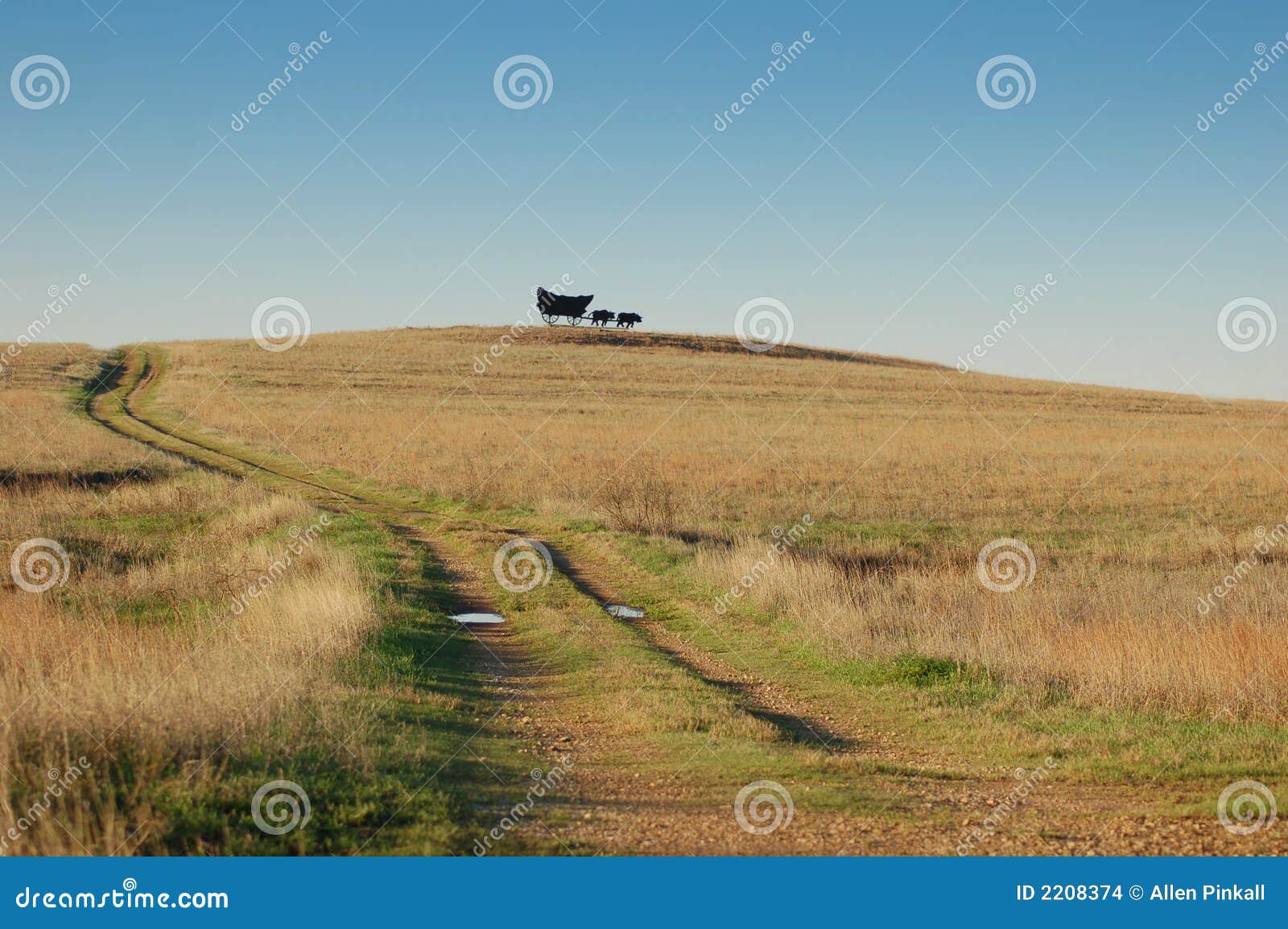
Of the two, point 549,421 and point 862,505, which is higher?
point 549,421

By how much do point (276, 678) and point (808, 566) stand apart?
923 cm

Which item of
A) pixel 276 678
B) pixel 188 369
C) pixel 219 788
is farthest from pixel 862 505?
pixel 188 369

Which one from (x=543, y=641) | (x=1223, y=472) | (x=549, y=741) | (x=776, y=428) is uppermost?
(x=776, y=428)

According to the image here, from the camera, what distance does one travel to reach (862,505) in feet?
84.3

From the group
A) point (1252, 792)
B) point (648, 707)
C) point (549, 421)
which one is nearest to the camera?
point (1252, 792)

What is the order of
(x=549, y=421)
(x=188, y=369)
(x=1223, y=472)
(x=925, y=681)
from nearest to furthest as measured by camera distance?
(x=925, y=681)
(x=1223, y=472)
(x=549, y=421)
(x=188, y=369)

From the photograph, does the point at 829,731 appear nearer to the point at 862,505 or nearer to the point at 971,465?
the point at 862,505
